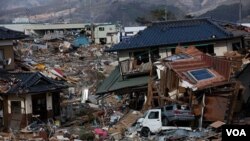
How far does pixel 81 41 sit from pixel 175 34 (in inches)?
1814

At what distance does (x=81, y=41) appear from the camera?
254 ft

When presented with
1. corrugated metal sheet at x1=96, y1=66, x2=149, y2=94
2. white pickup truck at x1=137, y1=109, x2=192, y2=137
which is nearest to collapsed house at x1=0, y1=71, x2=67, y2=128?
corrugated metal sheet at x1=96, y1=66, x2=149, y2=94

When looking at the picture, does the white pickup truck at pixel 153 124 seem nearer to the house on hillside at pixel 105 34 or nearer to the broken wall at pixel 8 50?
the broken wall at pixel 8 50

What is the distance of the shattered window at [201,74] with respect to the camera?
2367 cm

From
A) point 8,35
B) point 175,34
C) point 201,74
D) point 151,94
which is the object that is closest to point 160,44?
point 175,34

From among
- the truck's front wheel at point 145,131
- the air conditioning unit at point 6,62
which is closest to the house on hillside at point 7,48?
the air conditioning unit at point 6,62

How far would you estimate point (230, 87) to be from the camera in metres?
22.9

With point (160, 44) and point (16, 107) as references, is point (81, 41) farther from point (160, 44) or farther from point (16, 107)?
point (16, 107)

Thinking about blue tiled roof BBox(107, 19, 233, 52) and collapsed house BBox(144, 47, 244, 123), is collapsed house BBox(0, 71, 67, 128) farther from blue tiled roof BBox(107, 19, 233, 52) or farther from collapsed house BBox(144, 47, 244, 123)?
blue tiled roof BBox(107, 19, 233, 52)

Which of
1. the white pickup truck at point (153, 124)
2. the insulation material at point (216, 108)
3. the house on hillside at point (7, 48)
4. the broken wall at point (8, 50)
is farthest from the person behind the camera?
the broken wall at point (8, 50)

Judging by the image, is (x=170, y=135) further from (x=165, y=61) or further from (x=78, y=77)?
(x=78, y=77)

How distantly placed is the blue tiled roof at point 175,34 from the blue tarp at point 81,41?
135 ft

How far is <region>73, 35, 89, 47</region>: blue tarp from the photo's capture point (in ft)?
247

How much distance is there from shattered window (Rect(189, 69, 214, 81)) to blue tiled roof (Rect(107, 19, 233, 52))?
23.7 ft
